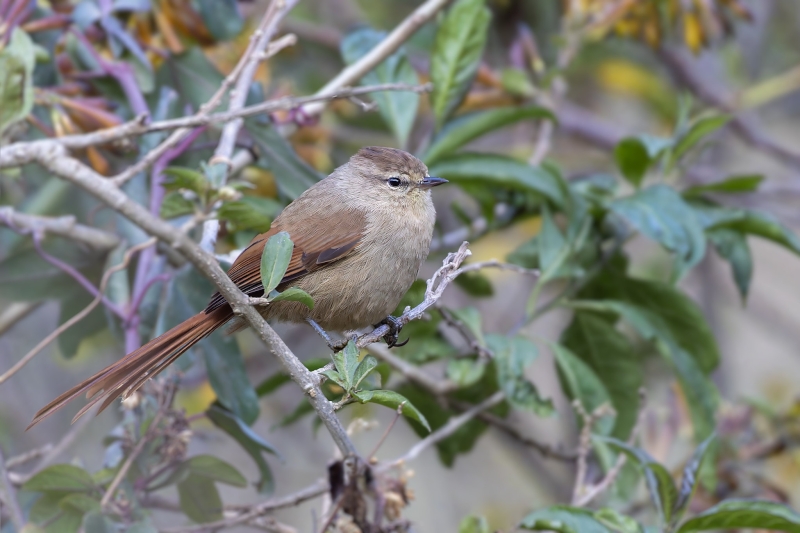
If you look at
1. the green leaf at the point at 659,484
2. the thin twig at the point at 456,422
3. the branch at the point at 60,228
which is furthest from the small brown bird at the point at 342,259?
the green leaf at the point at 659,484

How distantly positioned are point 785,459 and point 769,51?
3299mm

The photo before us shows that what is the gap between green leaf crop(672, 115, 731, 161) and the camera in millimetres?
3572

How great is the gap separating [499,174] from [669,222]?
693 millimetres

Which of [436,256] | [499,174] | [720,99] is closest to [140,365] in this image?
[499,174]

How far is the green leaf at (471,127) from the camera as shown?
3.69m

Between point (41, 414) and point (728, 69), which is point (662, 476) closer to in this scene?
point (41, 414)

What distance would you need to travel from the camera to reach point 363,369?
2.17m

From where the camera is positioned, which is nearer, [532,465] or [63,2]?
[63,2]

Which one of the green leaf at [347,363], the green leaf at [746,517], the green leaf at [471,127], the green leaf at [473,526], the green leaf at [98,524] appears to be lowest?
the green leaf at [746,517]

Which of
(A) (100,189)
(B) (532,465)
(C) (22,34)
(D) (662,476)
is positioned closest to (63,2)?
(C) (22,34)

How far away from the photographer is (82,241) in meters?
3.35

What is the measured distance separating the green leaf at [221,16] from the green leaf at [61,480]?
2.03 m

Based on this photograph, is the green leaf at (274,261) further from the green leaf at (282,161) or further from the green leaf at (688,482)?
the green leaf at (688,482)

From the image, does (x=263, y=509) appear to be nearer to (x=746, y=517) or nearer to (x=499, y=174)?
(x=746, y=517)
